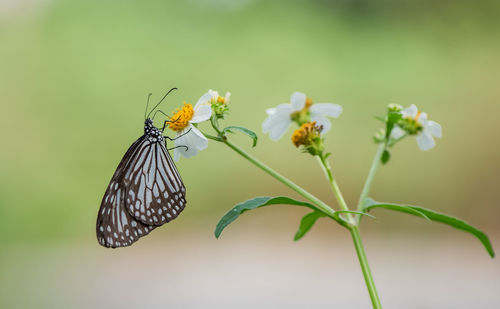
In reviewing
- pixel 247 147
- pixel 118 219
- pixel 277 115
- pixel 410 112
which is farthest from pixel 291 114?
pixel 247 147

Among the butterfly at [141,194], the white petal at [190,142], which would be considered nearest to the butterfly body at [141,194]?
the butterfly at [141,194]

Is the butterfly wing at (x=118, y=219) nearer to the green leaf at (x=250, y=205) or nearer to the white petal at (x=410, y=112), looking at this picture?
the green leaf at (x=250, y=205)

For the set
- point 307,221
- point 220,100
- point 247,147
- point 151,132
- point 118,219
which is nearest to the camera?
point 307,221

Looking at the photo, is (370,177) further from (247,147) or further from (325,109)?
(247,147)

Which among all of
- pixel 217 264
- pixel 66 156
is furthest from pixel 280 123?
pixel 66 156

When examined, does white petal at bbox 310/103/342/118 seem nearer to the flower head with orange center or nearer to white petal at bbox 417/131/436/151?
the flower head with orange center

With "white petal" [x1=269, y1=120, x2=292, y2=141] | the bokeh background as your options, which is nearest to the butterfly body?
"white petal" [x1=269, y1=120, x2=292, y2=141]

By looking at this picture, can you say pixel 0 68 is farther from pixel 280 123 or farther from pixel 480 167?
pixel 280 123

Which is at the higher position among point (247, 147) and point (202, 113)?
point (247, 147)
